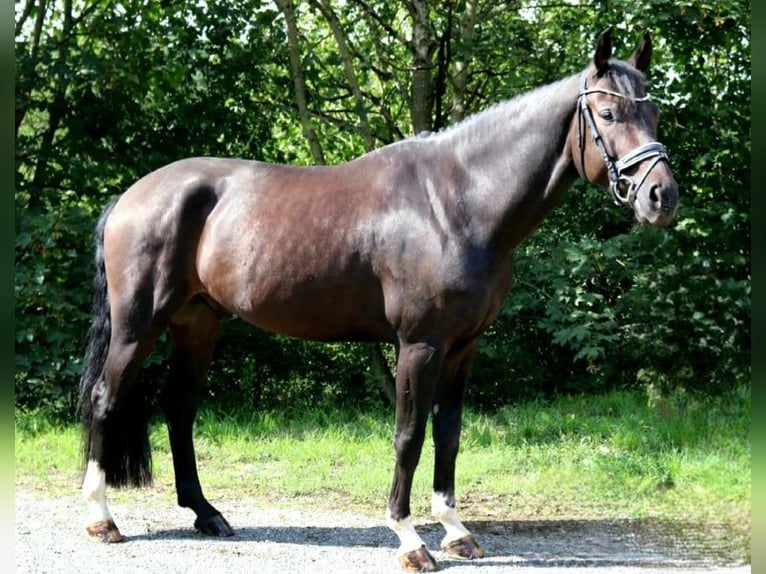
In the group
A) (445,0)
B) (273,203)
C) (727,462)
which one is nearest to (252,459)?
(273,203)

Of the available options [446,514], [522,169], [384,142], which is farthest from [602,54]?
[384,142]

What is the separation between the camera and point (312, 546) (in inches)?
188

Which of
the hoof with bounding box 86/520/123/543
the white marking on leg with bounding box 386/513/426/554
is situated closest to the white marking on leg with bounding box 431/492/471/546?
the white marking on leg with bounding box 386/513/426/554

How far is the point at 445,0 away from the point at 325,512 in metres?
5.72

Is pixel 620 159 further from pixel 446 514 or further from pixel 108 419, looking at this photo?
pixel 108 419

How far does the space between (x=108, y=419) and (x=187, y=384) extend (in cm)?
52

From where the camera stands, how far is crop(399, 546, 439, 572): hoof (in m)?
4.35

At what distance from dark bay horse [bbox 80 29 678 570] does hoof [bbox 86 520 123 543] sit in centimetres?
2

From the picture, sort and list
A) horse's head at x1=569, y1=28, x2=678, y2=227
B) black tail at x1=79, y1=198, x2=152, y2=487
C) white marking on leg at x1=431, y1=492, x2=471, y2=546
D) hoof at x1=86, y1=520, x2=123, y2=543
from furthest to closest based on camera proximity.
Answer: black tail at x1=79, y1=198, x2=152, y2=487
hoof at x1=86, y1=520, x2=123, y2=543
white marking on leg at x1=431, y1=492, x2=471, y2=546
horse's head at x1=569, y1=28, x2=678, y2=227

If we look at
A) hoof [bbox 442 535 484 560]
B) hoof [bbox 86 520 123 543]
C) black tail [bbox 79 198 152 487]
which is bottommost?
hoof [bbox 442 535 484 560]

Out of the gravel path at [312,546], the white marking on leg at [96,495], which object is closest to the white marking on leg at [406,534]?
the gravel path at [312,546]

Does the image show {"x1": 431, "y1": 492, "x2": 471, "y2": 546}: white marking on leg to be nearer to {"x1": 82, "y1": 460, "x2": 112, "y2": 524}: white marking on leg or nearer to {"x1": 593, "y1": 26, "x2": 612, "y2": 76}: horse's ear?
{"x1": 82, "y1": 460, "x2": 112, "y2": 524}: white marking on leg

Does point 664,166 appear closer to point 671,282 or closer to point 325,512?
point 325,512

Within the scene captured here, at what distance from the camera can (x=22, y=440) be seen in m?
7.53
